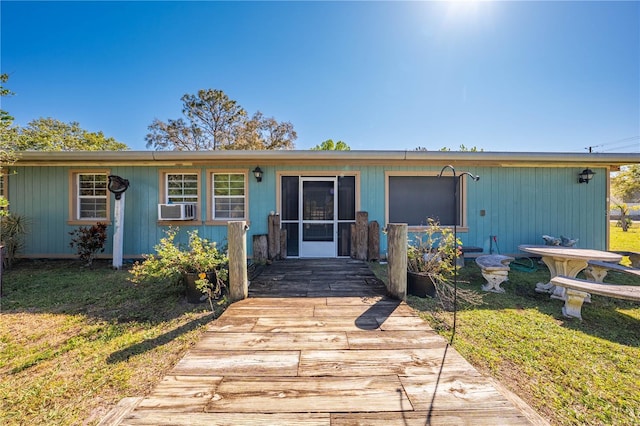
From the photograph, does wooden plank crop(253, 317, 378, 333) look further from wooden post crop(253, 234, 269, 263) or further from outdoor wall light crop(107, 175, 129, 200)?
outdoor wall light crop(107, 175, 129, 200)

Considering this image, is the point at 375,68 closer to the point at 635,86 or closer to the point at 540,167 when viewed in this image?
the point at 540,167

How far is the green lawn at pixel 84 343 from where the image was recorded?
175 centimetres

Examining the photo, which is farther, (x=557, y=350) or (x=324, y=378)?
(x=557, y=350)

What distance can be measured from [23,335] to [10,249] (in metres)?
4.43

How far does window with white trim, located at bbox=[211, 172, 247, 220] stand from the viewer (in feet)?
19.5

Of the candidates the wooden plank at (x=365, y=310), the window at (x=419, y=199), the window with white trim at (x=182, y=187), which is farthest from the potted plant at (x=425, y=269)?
the window with white trim at (x=182, y=187)

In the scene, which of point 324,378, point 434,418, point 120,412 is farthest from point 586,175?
point 120,412

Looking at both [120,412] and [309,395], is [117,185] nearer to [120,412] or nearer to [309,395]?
[120,412]

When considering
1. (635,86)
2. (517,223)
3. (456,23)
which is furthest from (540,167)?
(635,86)

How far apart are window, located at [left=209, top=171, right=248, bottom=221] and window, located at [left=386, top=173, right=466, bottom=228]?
3702mm

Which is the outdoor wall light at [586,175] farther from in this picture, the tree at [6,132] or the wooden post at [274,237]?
the tree at [6,132]

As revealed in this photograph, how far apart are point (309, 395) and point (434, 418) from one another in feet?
2.41

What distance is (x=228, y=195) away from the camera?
5973 mm

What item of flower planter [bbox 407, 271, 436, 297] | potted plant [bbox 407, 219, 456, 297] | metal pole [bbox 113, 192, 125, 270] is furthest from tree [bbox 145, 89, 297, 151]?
flower planter [bbox 407, 271, 436, 297]
